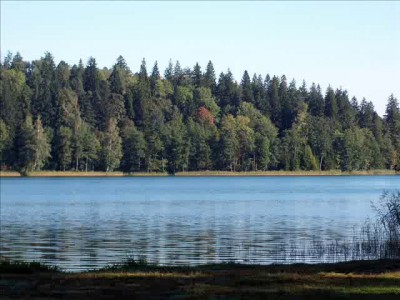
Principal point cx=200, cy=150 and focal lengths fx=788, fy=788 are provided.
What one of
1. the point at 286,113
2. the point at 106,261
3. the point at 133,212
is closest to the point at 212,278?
the point at 106,261

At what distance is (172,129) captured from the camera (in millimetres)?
167250

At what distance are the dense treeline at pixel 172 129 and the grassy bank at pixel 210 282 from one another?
131 m

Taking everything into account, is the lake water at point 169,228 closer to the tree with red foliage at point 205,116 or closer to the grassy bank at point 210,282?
the grassy bank at point 210,282

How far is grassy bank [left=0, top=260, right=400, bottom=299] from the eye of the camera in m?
15.2

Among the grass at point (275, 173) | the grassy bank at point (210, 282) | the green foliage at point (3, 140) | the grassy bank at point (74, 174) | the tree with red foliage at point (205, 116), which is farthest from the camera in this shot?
the tree with red foliage at point (205, 116)

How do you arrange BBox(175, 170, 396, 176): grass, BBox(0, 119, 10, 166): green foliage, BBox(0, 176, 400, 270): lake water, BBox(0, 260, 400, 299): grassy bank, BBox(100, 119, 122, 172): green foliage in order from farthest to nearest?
BBox(175, 170, 396, 176): grass
BBox(100, 119, 122, 172): green foliage
BBox(0, 119, 10, 166): green foliage
BBox(0, 176, 400, 270): lake water
BBox(0, 260, 400, 299): grassy bank

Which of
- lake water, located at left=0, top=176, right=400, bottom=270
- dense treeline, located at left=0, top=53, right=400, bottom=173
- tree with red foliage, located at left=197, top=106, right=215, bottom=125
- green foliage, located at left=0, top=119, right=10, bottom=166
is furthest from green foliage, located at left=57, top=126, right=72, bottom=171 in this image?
lake water, located at left=0, top=176, right=400, bottom=270

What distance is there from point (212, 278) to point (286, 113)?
570ft

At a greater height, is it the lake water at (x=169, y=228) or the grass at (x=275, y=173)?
the grass at (x=275, y=173)

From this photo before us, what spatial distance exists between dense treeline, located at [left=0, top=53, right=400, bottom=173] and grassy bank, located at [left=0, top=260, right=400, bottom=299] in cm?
13124

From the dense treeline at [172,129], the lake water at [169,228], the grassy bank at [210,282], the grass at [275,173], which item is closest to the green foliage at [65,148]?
the dense treeline at [172,129]

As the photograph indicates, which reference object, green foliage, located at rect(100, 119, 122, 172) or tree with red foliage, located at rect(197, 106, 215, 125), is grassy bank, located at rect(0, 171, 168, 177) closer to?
green foliage, located at rect(100, 119, 122, 172)

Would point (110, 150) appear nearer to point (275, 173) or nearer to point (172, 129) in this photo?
point (172, 129)

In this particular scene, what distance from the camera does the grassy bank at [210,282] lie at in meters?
15.2
